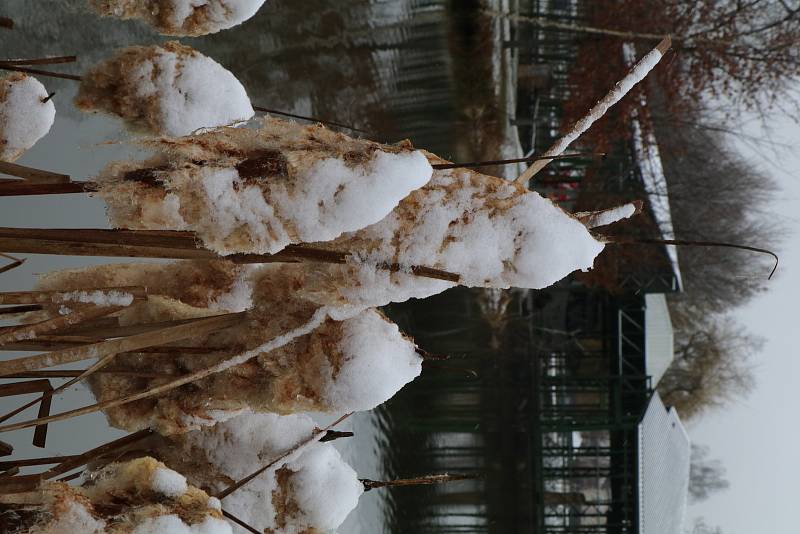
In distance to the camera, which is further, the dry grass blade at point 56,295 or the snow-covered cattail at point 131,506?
the dry grass blade at point 56,295

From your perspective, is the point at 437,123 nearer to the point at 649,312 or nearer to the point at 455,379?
the point at 455,379

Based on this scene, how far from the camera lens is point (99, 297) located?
2.17 meters

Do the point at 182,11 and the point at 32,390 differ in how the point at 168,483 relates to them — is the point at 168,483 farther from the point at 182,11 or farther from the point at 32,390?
the point at 182,11

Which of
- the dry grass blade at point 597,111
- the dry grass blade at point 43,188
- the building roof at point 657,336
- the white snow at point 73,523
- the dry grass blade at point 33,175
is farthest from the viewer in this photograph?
the building roof at point 657,336

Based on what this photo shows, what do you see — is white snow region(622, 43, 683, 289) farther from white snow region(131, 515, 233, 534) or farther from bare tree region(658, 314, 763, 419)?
white snow region(131, 515, 233, 534)

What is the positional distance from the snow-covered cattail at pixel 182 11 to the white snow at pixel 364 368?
1.25 m

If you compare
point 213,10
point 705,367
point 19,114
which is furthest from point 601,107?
point 705,367

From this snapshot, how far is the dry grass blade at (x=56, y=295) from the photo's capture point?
6.73 ft

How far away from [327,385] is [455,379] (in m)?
6.82

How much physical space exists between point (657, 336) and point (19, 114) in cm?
813

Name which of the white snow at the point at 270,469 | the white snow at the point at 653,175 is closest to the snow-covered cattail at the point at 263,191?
the white snow at the point at 270,469

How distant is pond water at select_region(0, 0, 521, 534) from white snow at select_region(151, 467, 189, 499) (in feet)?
8.26

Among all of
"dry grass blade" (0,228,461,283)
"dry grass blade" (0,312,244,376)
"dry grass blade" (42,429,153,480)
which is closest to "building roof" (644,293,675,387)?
"dry grass blade" (42,429,153,480)

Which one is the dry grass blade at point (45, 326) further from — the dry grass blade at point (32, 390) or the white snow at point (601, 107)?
the white snow at point (601, 107)
